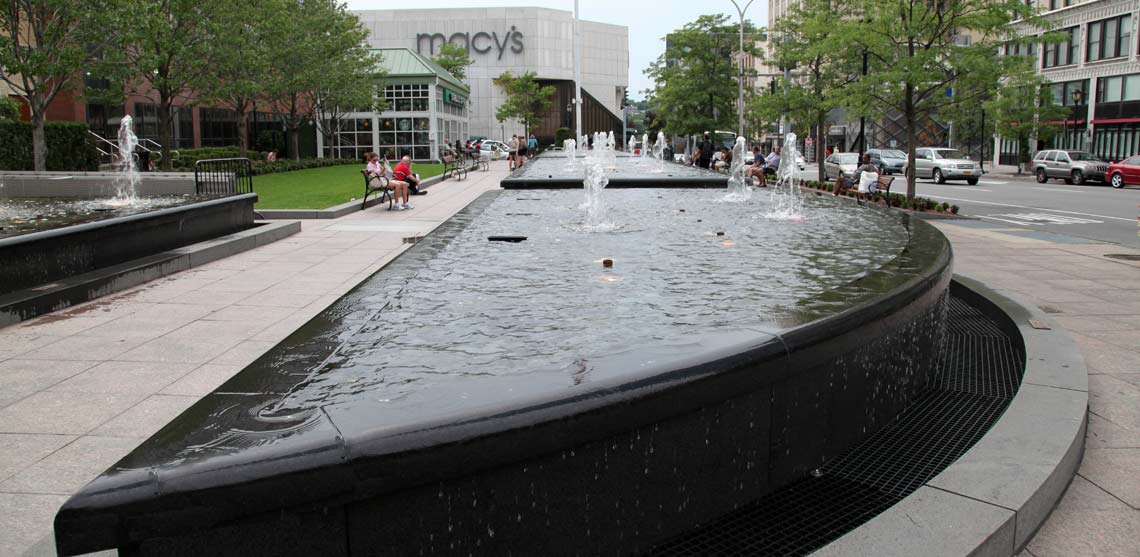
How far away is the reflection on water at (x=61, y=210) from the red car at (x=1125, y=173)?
35.2m

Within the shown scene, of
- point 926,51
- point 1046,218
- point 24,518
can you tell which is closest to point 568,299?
point 24,518

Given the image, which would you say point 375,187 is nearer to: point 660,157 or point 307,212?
point 307,212

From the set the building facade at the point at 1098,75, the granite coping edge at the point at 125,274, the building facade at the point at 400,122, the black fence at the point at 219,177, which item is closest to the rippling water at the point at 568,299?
the granite coping edge at the point at 125,274

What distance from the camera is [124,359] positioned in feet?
22.2

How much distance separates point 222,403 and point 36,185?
17.5 m

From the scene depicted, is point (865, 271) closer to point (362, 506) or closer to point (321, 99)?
point (362, 506)

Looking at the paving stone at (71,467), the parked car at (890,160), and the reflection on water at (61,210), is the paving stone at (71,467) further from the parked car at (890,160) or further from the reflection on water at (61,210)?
the parked car at (890,160)

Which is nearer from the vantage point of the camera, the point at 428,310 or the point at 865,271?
the point at 428,310

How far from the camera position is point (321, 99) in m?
48.1

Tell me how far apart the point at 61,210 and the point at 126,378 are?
349 inches

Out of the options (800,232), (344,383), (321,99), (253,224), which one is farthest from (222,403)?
(321,99)

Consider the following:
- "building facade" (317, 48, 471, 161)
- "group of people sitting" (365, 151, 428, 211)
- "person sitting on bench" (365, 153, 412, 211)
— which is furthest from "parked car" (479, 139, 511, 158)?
"person sitting on bench" (365, 153, 412, 211)

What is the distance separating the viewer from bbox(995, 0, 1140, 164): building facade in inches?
1828

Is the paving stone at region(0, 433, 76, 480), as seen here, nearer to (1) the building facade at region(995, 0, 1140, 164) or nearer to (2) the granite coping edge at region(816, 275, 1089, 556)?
(2) the granite coping edge at region(816, 275, 1089, 556)
